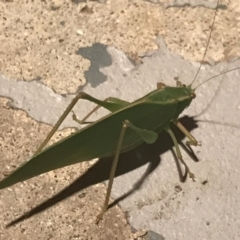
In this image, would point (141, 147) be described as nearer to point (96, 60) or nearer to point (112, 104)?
point (112, 104)

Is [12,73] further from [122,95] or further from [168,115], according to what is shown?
[168,115]

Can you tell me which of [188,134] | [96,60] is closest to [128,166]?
[188,134]

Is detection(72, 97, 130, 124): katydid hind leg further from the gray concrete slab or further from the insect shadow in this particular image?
the insect shadow

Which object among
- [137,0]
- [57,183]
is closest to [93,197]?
[57,183]

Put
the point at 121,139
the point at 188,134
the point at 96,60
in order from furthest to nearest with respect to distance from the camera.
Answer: the point at 96,60, the point at 188,134, the point at 121,139

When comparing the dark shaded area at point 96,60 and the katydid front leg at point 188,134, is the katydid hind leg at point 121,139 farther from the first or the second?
the dark shaded area at point 96,60

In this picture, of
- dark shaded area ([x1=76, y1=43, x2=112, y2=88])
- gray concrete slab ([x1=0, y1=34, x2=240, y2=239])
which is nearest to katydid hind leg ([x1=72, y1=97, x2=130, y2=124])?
gray concrete slab ([x1=0, y1=34, x2=240, y2=239])

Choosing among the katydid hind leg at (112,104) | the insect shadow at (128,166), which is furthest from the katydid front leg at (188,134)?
the katydid hind leg at (112,104)

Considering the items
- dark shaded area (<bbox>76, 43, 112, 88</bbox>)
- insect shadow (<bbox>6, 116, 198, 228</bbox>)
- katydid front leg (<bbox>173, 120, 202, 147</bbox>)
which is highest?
dark shaded area (<bbox>76, 43, 112, 88</bbox>)
